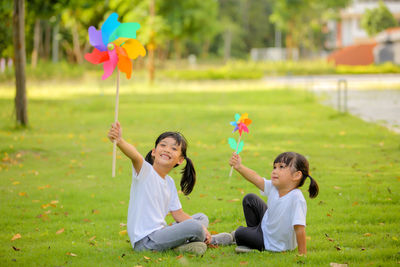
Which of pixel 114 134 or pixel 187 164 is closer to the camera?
pixel 114 134

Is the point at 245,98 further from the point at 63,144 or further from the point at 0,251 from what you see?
the point at 0,251

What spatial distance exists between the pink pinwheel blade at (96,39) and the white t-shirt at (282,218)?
1686 millimetres

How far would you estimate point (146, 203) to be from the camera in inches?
175

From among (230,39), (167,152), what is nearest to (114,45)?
(167,152)

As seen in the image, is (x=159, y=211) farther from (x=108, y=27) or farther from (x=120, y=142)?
(x=108, y=27)

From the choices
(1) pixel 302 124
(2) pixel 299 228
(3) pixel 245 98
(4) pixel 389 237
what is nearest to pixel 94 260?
(2) pixel 299 228

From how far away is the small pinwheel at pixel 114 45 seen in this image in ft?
13.9

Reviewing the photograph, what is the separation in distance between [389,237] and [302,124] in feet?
32.3

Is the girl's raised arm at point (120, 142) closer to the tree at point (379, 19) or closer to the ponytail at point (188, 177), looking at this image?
the ponytail at point (188, 177)

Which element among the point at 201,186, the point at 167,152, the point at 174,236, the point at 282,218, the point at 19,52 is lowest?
the point at 201,186

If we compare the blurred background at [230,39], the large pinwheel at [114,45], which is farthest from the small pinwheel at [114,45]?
the blurred background at [230,39]

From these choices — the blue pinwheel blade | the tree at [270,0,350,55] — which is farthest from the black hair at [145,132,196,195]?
the tree at [270,0,350,55]

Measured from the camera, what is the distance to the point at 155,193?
14.7ft

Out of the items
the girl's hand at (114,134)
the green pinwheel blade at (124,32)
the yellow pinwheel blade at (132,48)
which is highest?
the green pinwheel blade at (124,32)
